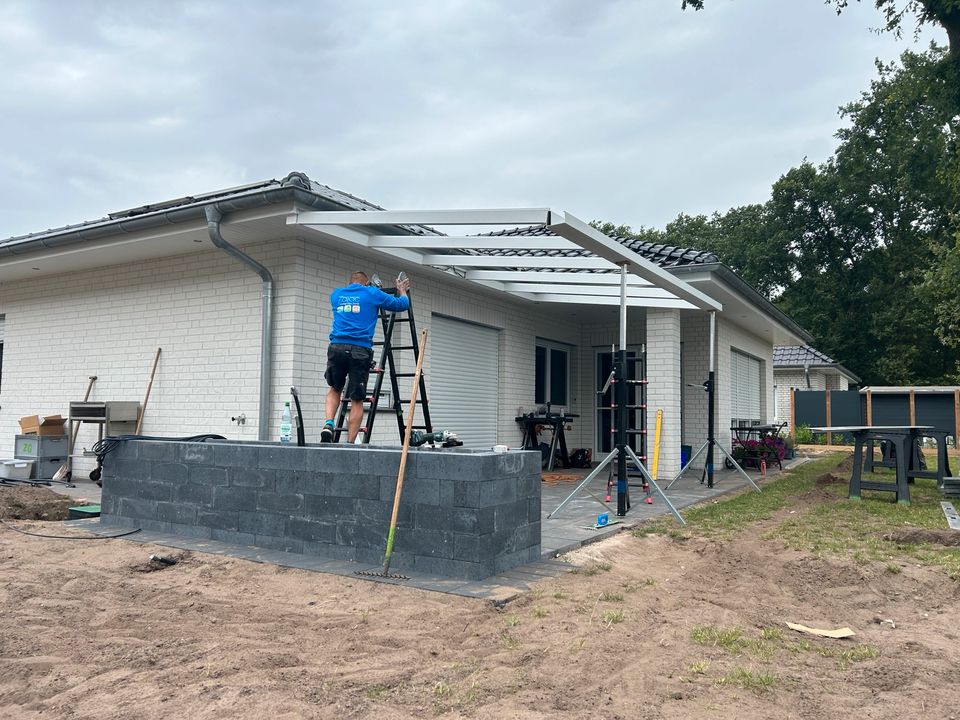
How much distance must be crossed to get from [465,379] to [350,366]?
4.23m

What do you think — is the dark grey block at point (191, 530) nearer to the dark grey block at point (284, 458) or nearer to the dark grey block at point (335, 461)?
the dark grey block at point (284, 458)

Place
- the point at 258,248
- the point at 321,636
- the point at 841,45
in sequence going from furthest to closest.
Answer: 1. the point at 841,45
2. the point at 258,248
3. the point at 321,636

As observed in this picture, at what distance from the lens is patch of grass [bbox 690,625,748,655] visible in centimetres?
323

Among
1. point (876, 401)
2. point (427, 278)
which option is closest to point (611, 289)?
point (427, 278)

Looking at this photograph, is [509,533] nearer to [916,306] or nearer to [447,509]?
[447,509]

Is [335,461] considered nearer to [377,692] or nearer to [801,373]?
[377,692]

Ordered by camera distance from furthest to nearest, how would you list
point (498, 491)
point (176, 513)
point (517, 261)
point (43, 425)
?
1. point (43, 425)
2. point (517, 261)
3. point (176, 513)
4. point (498, 491)

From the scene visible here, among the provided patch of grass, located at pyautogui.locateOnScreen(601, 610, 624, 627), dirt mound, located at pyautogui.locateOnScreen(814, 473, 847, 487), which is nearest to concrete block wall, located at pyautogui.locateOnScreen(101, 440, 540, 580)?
patch of grass, located at pyautogui.locateOnScreen(601, 610, 624, 627)

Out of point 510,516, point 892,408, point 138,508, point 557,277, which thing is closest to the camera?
point 510,516

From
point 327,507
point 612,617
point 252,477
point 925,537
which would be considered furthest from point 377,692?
point 925,537

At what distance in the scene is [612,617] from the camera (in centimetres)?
363

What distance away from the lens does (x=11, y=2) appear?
21.4ft

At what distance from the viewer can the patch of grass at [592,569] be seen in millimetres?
4549

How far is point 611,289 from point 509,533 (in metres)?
5.33
